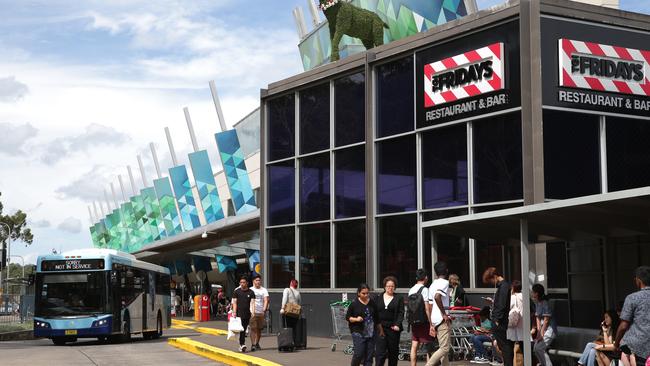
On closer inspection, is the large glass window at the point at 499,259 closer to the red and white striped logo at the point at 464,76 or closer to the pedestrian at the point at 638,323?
the red and white striped logo at the point at 464,76

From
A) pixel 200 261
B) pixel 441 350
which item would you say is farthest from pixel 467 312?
pixel 200 261

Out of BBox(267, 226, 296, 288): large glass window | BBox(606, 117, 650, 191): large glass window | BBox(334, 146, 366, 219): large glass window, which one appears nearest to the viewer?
BBox(606, 117, 650, 191): large glass window

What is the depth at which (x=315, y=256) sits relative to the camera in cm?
2773

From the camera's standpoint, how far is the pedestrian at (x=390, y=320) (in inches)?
602

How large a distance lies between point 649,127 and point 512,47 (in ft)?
11.3

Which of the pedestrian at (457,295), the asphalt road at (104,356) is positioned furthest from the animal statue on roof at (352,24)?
Result: the asphalt road at (104,356)

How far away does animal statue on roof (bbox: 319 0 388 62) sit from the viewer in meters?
27.9

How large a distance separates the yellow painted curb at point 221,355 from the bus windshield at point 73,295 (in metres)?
2.65

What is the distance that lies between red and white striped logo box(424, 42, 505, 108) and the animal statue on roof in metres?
4.59

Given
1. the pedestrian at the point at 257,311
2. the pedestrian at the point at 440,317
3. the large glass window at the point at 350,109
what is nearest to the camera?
the pedestrian at the point at 440,317

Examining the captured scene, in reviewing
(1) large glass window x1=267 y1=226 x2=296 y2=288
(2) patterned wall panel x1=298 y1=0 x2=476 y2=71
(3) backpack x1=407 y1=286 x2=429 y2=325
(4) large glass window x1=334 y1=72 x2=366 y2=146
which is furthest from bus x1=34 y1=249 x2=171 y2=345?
(3) backpack x1=407 y1=286 x2=429 y2=325

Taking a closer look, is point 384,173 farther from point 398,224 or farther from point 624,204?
point 624,204

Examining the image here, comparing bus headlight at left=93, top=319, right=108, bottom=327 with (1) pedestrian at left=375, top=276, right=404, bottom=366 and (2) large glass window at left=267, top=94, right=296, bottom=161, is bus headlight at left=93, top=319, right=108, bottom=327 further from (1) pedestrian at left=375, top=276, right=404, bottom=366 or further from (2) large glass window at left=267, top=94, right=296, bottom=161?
(1) pedestrian at left=375, top=276, right=404, bottom=366

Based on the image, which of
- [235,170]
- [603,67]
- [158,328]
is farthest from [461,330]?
[235,170]
